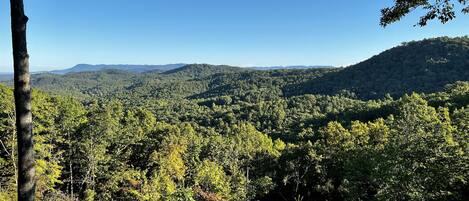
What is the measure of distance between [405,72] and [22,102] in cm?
15213

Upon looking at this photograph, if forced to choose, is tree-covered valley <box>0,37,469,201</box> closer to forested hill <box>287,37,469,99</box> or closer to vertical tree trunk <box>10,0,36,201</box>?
vertical tree trunk <box>10,0,36,201</box>

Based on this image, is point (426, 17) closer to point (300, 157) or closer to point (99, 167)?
point (99, 167)

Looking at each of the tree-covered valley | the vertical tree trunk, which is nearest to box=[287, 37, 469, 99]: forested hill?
the tree-covered valley

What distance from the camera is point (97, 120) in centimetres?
3691

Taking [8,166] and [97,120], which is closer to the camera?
[8,166]

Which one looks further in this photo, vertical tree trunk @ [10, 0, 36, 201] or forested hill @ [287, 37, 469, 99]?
forested hill @ [287, 37, 469, 99]

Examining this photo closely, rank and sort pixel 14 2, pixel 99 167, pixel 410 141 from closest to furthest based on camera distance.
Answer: pixel 14 2 → pixel 410 141 → pixel 99 167

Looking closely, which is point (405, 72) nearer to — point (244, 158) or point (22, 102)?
point (244, 158)

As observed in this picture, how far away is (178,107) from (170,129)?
101 metres

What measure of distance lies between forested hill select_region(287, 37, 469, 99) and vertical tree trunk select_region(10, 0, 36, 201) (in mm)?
119607

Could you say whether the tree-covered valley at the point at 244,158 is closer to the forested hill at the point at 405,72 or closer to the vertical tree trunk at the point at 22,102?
the vertical tree trunk at the point at 22,102

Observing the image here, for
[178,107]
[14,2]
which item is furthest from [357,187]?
[178,107]

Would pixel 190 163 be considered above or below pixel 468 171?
below

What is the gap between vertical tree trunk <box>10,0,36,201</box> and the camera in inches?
182
